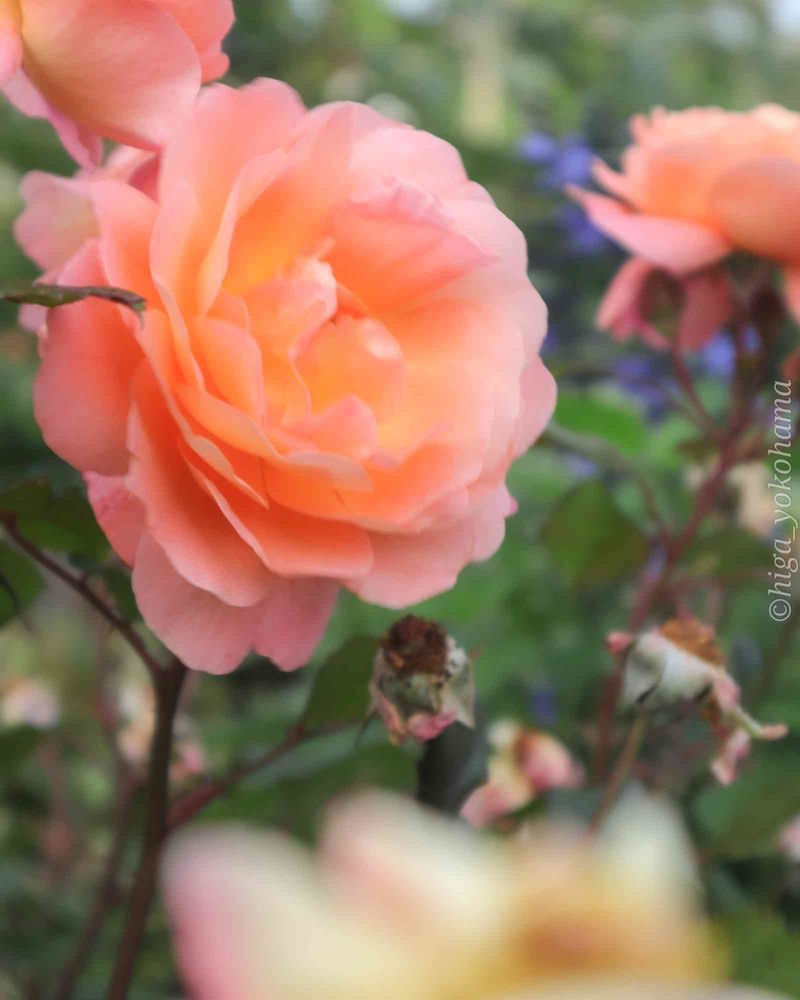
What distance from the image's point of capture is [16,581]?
318 mm

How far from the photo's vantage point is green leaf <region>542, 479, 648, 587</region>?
17.0 inches

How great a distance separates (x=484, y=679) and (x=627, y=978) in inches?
21.1

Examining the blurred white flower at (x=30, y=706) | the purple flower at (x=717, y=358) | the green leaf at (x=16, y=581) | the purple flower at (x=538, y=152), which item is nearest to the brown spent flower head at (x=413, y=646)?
the green leaf at (x=16, y=581)

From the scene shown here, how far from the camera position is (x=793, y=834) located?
0.43 m

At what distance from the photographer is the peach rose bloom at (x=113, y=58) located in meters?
0.23

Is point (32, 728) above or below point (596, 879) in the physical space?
below

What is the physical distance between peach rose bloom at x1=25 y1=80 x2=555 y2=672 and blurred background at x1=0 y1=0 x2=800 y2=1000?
6cm

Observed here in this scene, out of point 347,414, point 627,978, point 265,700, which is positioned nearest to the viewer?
point 627,978

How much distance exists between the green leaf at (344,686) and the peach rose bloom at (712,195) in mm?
177

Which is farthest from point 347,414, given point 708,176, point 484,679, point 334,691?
point 484,679

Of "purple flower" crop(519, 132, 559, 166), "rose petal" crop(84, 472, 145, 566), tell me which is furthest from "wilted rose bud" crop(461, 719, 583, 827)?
"purple flower" crop(519, 132, 559, 166)

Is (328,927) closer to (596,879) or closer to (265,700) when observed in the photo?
(596,879)

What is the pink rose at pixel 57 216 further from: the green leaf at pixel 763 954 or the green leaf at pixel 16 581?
the green leaf at pixel 763 954

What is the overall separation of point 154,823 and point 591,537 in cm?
23
